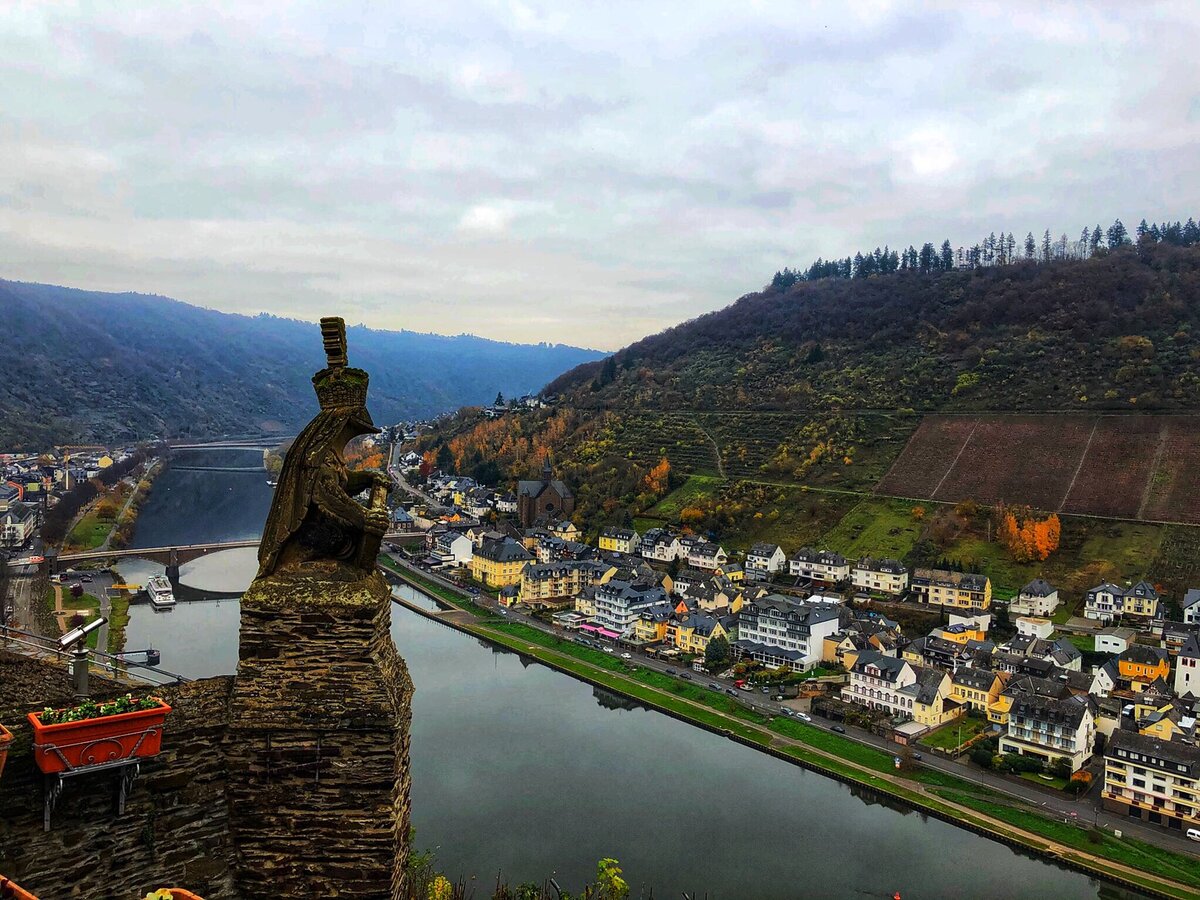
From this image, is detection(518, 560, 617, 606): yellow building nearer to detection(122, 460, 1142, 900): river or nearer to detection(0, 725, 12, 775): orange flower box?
detection(122, 460, 1142, 900): river

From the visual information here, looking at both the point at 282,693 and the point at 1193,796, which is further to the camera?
the point at 1193,796

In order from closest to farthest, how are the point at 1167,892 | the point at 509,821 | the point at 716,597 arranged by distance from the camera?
1. the point at 1167,892
2. the point at 509,821
3. the point at 716,597

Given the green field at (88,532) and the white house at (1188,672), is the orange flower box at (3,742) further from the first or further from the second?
the green field at (88,532)

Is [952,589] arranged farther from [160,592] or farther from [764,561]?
[160,592]

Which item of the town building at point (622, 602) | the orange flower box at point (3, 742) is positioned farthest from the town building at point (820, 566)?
the orange flower box at point (3, 742)

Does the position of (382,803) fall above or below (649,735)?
above

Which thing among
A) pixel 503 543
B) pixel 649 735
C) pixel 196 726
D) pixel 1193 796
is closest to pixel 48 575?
pixel 503 543

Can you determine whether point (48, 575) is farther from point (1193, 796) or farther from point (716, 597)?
point (1193, 796)
